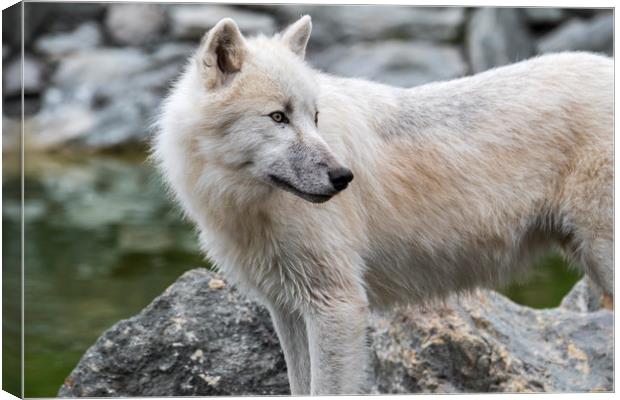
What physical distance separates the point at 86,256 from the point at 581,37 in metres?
5.24

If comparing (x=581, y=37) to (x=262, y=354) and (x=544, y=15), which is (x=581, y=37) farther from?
(x=262, y=354)

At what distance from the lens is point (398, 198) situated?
5629 millimetres

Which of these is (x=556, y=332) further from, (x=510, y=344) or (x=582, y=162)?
(x=582, y=162)

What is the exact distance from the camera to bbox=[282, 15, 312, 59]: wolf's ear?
5.39 meters

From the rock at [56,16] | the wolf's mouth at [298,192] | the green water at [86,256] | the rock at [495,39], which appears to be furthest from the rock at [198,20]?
the wolf's mouth at [298,192]

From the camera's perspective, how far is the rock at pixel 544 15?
8.23 meters

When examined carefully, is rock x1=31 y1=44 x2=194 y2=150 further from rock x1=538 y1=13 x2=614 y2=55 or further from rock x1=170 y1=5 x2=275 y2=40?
rock x1=538 y1=13 x2=614 y2=55

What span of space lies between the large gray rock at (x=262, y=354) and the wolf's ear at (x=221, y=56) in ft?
6.13

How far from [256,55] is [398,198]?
45.0 inches

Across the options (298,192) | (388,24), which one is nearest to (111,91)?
(388,24)

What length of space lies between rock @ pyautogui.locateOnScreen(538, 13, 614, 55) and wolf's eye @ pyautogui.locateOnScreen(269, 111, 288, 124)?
152 inches

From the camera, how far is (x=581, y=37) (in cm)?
898

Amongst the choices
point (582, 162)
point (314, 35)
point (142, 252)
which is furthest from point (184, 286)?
point (314, 35)

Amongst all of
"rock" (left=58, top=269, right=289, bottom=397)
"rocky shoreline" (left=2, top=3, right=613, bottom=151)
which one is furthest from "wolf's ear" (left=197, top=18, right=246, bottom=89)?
"rocky shoreline" (left=2, top=3, right=613, bottom=151)
